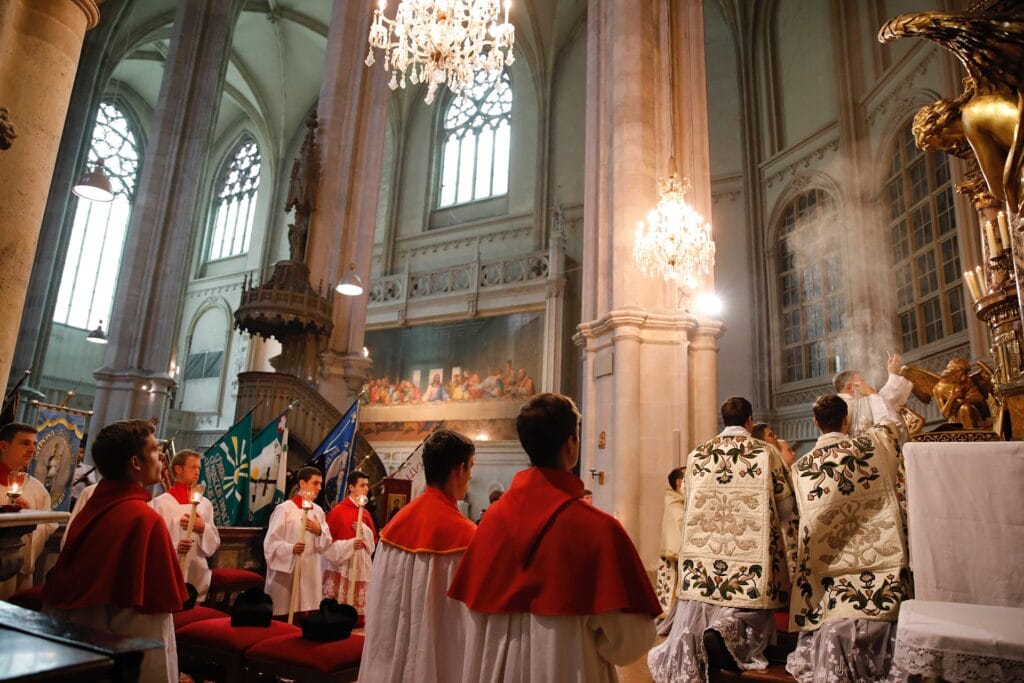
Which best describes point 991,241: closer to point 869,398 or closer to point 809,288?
point 869,398

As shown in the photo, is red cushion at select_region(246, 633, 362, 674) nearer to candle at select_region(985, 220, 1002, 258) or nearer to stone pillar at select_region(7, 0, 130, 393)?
candle at select_region(985, 220, 1002, 258)

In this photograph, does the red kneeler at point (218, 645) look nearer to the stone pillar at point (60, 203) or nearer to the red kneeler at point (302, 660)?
the red kneeler at point (302, 660)

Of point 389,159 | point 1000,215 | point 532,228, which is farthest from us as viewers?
point 389,159

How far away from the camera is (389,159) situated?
23.0m

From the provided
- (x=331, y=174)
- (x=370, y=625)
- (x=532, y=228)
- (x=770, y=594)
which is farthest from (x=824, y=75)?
(x=370, y=625)

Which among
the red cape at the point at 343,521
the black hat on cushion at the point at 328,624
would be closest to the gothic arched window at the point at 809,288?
the red cape at the point at 343,521

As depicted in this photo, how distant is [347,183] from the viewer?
12820mm

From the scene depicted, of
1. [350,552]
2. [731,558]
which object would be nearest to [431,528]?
[731,558]

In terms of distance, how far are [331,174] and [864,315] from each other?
10.6 meters

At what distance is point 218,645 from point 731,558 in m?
2.77

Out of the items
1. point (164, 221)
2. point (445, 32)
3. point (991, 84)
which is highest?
point (164, 221)

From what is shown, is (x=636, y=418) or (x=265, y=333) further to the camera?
(x=265, y=333)

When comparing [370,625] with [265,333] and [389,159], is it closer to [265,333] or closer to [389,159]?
[265,333]

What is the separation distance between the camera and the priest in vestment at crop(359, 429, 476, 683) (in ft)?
8.35
